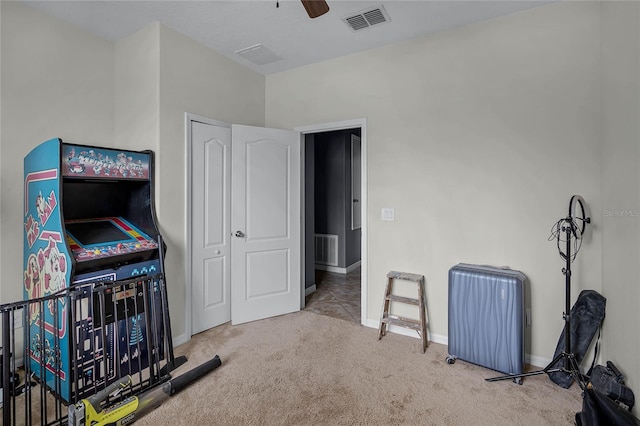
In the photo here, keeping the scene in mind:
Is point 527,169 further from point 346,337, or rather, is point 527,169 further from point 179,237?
point 179,237

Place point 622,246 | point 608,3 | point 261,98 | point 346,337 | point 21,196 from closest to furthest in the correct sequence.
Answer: point 622,246 → point 608,3 → point 21,196 → point 346,337 → point 261,98

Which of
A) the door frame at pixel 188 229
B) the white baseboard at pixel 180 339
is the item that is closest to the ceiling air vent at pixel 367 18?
the door frame at pixel 188 229

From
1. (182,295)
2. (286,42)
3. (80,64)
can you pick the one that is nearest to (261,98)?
(286,42)

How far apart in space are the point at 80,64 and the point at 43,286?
1930 millimetres

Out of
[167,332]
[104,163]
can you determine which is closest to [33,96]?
[104,163]

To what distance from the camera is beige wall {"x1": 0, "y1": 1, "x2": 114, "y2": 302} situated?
2.42m

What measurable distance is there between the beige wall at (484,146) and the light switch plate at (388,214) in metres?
0.05

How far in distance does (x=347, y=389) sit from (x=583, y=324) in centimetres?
174

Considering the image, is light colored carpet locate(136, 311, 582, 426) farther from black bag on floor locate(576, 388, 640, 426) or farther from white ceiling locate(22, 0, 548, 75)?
white ceiling locate(22, 0, 548, 75)

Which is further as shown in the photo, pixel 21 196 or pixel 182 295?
pixel 182 295

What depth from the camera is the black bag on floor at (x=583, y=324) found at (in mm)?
2215

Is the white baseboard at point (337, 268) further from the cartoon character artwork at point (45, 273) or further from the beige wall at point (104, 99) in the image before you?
the cartoon character artwork at point (45, 273)

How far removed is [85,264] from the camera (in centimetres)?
203

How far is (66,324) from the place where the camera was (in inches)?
76.7
